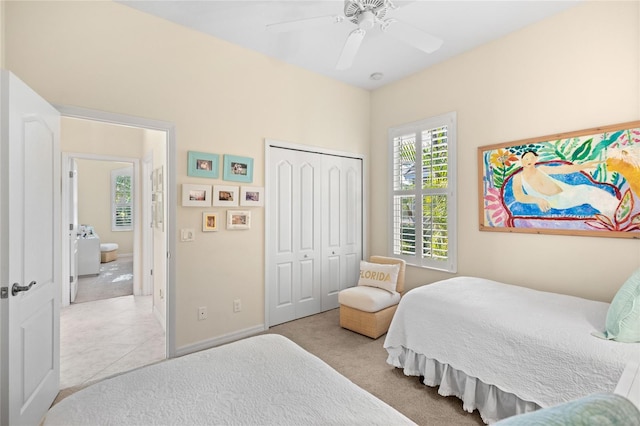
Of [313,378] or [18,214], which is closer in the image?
[313,378]

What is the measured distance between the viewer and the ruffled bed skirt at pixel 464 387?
6.01ft

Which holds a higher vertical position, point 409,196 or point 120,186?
point 120,186

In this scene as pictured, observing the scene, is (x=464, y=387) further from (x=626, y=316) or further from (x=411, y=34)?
(x=411, y=34)

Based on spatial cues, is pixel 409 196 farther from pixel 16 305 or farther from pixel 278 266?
pixel 16 305

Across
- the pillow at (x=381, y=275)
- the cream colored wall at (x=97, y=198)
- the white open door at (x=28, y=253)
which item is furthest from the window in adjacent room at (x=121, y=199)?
the pillow at (x=381, y=275)

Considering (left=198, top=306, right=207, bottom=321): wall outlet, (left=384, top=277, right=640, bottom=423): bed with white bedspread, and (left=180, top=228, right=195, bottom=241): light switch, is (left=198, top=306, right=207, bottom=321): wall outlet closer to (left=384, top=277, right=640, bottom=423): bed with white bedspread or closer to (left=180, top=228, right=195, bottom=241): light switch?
(left=180, top=228, right=195, bottom=241): light switch

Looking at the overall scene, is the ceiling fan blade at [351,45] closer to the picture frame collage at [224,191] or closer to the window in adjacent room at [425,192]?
the picture frame collage at [224,191]

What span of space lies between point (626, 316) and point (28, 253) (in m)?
3.31

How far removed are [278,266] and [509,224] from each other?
2479mm

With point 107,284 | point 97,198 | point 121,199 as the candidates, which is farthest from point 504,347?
point 97,198

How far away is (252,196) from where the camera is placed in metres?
3.26

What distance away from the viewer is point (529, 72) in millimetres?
2834

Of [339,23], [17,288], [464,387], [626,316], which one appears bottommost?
[464,387]

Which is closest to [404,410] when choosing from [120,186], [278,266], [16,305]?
[278,266]
